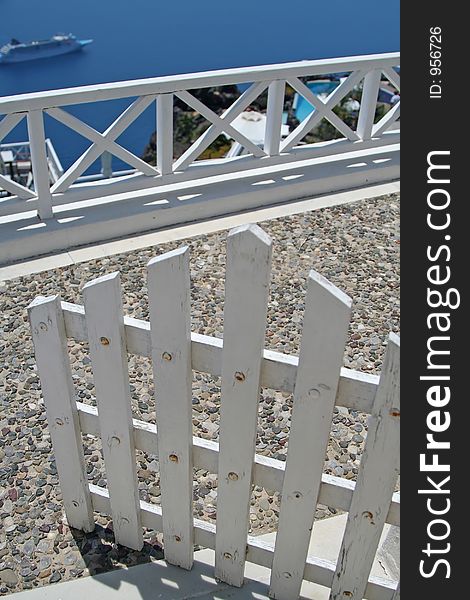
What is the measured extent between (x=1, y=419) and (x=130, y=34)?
2908 inches

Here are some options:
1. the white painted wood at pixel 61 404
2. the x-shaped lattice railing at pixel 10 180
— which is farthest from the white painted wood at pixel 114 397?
the x-shaped lattice railing at pixel 10 180

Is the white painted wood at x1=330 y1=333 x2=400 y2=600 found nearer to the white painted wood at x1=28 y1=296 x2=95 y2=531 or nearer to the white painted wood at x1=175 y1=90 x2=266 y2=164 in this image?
the white painted wood at x1=28 y1=296 x2=95 y2=531

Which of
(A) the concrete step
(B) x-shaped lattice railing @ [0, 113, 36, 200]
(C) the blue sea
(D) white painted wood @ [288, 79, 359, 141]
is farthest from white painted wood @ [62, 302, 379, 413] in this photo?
(C) the blue sea

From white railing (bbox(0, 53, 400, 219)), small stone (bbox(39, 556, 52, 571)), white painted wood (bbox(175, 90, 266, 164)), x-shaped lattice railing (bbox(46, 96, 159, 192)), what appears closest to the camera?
small stone (bbox(39, 556, 52, 571))

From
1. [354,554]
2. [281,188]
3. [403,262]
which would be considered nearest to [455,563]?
[354,554]

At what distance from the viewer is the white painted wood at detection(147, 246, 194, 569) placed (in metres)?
1.74

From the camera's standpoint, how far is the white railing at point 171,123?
4.14 m

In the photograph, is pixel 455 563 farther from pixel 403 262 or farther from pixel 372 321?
pixel 372 321

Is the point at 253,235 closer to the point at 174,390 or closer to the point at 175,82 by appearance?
the point at 174,390

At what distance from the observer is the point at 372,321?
12.7 ft

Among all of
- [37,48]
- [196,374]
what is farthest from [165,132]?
[37,48]

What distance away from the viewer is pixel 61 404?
222 cm

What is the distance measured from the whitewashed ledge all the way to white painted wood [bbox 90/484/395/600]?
2368 millimetres

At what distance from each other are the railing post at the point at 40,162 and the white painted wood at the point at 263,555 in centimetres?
256
